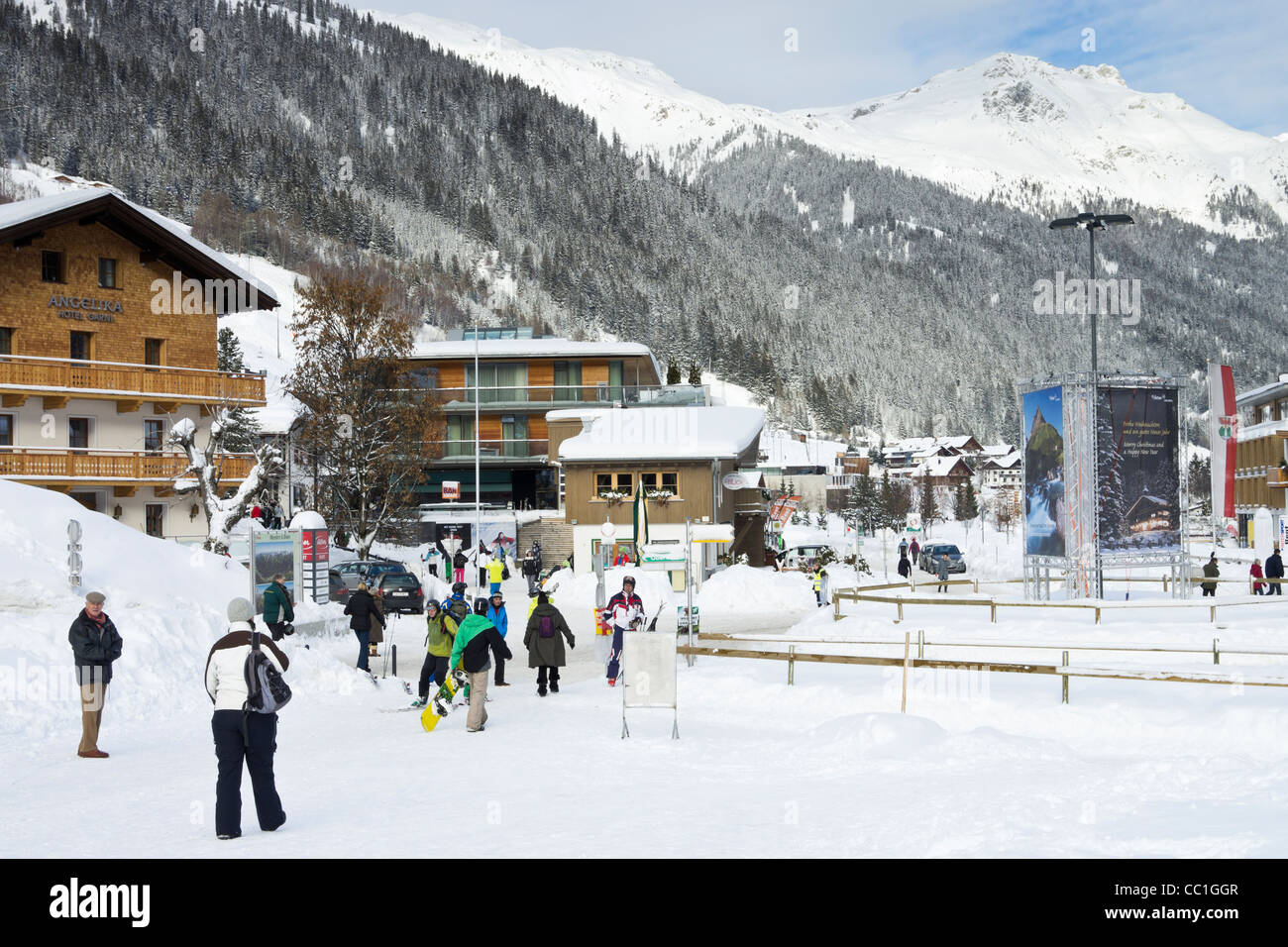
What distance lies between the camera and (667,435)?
150 feet

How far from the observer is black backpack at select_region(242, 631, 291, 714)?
8352mm

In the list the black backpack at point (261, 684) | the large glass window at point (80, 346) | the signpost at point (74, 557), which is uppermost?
the large glass window at point (80, 346)

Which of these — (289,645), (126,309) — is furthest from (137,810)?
(126,309)

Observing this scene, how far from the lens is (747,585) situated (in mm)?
33219

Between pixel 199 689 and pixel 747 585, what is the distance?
20.2 metres

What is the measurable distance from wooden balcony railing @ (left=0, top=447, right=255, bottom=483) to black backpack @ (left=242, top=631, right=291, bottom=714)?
27486mm

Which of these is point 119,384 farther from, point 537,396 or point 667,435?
point 537,396

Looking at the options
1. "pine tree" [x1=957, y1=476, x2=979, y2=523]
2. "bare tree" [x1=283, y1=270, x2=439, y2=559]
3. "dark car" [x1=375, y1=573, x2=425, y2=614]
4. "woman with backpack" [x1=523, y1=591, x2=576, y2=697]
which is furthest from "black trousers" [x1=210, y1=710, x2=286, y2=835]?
"pine tree" [x1=957, y1=476, x2=979, y2=523]

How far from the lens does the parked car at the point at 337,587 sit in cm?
3075

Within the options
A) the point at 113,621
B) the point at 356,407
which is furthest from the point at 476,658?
the point at 356,407

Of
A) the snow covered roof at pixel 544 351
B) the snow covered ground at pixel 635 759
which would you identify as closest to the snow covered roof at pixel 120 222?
the snow covered ground at pixel 635 759

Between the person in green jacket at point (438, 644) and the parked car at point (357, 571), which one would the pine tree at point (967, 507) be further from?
the person in green jacket at point (438, 644)

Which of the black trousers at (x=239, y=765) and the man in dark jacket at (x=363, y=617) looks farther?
the man in dark jacket at (x=363, y=617)

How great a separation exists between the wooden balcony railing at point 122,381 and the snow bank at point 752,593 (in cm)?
1758
